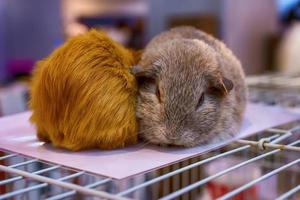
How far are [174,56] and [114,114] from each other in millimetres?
125

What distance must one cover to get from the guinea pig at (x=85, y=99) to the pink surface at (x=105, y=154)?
0.02 meters

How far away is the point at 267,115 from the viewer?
863 millimetres

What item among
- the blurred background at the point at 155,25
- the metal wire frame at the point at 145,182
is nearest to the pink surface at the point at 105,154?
the metal wire frame at the point at 145,182

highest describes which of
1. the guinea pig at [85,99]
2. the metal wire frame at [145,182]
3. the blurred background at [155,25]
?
the blurred background at [155,25]

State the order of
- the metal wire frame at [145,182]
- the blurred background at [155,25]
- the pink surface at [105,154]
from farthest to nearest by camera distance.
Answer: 1. the blurred background at [155,25]
2. the pink surface at [105,154]
3. the metal wire frame at [145,182]

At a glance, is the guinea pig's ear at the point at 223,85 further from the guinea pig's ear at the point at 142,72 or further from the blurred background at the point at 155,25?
the blurred background at the point at 155,25

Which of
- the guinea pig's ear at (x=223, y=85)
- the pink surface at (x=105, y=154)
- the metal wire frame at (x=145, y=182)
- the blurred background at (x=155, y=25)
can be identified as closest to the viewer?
the metal wire frame at (x=145, y=182)

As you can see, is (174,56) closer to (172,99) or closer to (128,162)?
(172,99)

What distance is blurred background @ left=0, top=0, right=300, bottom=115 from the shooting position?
7.04ft

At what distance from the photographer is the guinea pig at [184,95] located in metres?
0.65

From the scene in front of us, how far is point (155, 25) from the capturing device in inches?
89.7

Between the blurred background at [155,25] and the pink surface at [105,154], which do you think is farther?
the blurred background at [155,25]

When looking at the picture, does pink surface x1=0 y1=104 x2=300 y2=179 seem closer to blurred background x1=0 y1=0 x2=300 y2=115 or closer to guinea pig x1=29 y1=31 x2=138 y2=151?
guinea pig x1=29 y1=31 x2=138 y2=151

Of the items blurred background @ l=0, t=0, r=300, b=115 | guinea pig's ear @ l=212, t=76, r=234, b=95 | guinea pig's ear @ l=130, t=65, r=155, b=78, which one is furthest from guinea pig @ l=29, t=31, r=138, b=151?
blurred background @ l=0, t=0, r=300, b=115
